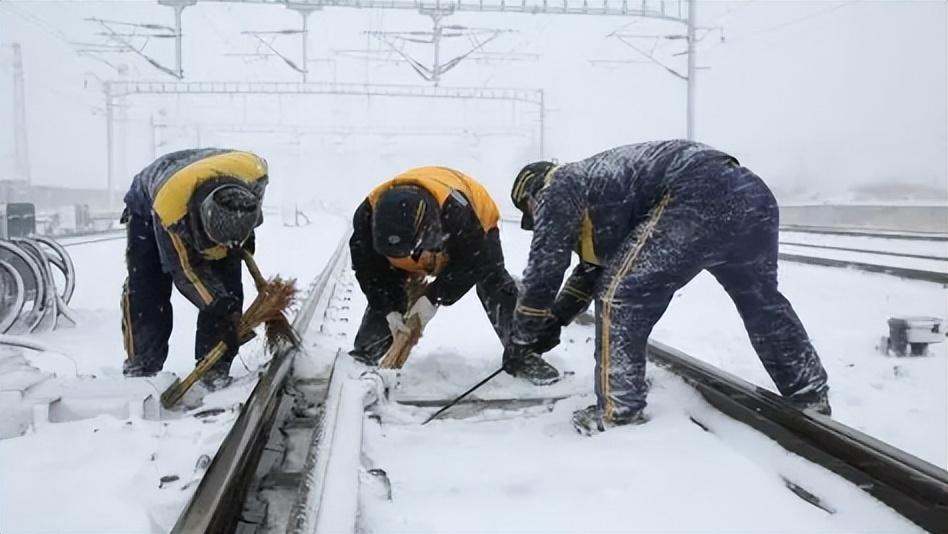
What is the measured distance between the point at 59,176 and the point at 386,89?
975 inches

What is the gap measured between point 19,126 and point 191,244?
88.6 feet

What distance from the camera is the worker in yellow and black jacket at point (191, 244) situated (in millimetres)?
3635

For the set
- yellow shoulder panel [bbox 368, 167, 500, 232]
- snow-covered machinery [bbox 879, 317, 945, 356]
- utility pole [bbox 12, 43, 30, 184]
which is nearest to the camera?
yellow shoulder panel [bbox 368, 167, 500, 232]

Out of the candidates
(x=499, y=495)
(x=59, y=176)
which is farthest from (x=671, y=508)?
(x=59, y=176)

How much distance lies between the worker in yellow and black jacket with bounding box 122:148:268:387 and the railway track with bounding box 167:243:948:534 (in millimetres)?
651

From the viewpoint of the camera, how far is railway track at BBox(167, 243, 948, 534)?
77.3 inches

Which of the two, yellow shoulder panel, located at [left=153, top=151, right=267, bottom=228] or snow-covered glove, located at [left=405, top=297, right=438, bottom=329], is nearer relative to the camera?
yellow shoulder panel, located at [left=153, top=151, right=267, bottom=228]

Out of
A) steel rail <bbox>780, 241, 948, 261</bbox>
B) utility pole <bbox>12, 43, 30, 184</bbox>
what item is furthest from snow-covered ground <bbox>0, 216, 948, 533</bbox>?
utility pole <bbox>12, 43, 30, 184</bbox>

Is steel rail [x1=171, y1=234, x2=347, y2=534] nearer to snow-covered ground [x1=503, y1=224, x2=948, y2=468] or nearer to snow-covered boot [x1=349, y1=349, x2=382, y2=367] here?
snow-covered boot [x1=349, y1=349, x2=382, y2=367]

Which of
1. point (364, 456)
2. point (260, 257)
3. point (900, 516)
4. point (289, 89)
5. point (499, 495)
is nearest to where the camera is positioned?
point (900, 516)

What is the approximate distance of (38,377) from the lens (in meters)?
3.44

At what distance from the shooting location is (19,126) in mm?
25734

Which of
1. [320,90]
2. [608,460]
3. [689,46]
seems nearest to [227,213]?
[608,460]

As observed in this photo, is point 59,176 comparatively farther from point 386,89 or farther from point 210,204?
point 210,204
